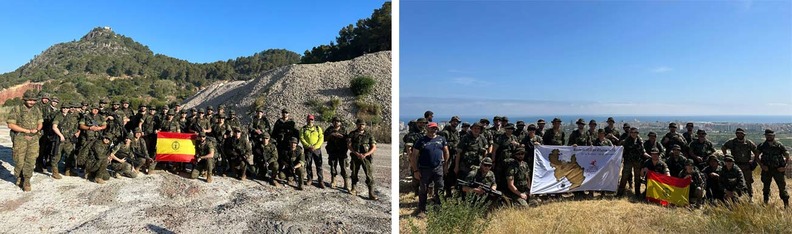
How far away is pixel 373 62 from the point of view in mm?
37125

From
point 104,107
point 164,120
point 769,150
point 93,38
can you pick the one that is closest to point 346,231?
point 164,120

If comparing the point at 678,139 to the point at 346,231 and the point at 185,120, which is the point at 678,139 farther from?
the point at 185,120

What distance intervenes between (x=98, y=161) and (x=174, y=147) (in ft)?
3.97

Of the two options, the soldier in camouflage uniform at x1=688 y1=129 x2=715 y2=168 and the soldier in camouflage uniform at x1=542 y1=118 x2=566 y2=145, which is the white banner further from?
the soldier in camouflage uniform at x1=688 y1=129 x2=715 y2=168

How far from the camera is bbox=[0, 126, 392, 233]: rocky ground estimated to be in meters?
6.38

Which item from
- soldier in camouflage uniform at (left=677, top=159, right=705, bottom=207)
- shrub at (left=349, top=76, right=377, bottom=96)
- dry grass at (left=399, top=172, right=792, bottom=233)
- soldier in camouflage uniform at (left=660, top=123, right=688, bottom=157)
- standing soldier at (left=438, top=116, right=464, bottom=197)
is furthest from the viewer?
shrub at (left=349, top=76, right=377, bottom=96)

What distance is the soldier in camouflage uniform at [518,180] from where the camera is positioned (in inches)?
279

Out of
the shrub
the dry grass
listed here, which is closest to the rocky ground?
the dry grass

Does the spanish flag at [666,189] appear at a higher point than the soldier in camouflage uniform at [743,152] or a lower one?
lower

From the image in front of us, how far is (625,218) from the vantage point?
6656mm

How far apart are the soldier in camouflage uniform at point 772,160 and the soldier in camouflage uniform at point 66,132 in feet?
37.9

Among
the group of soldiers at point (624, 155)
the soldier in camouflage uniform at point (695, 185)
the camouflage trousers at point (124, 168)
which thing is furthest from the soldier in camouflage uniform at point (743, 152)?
the camouflage trousers at point (124, 168)

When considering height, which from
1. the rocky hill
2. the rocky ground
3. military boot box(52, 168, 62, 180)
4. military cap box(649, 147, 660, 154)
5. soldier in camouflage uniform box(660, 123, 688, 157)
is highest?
the rocky hill

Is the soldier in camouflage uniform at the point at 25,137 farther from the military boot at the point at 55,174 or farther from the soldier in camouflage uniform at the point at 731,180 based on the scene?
the soldier in camouflage uniform at the point at 731,180
